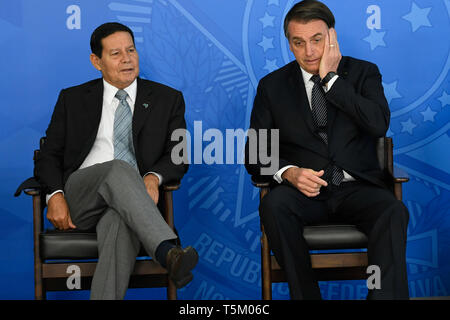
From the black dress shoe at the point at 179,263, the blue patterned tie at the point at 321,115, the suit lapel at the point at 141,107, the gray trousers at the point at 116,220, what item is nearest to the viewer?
the black dress shoe at the point at 179,263

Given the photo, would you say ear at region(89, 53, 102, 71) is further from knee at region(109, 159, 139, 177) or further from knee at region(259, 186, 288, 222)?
knee at region(259, 186, 288, 222)

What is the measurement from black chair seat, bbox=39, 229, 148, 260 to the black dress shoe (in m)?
0.31

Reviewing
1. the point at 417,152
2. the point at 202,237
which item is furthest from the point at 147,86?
the point at 417,152

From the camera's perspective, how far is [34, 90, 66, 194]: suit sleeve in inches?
116

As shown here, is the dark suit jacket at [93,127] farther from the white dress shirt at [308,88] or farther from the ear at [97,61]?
the white dress shirt at [308,88]

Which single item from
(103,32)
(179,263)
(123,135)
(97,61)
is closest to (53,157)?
(123,135)

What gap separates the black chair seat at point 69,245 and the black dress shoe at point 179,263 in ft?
1.02

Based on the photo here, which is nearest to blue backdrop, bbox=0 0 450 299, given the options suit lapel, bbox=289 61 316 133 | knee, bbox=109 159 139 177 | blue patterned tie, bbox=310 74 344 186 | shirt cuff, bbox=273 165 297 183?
suit lapel, bbox=289 61 316 133

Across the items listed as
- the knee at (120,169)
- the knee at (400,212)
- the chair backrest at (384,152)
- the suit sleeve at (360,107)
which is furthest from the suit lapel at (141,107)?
the knee at (400,212)

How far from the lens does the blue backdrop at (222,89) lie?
12.0 ft

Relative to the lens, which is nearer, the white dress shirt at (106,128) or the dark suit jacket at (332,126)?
the dark suit jacket at (332,126)

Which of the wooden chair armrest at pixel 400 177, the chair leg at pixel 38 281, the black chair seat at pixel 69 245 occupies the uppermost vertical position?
the wooden chair armrest at pixel 400 177

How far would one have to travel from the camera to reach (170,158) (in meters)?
3.02

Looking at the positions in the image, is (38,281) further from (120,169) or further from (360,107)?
(360,107)
